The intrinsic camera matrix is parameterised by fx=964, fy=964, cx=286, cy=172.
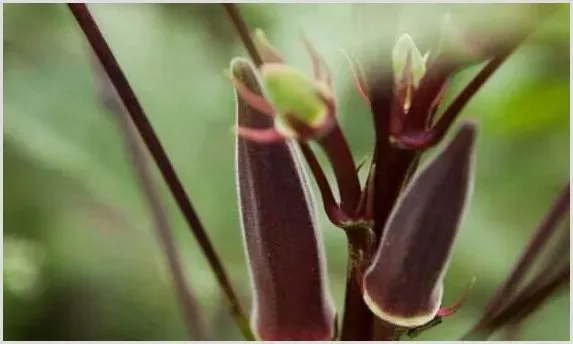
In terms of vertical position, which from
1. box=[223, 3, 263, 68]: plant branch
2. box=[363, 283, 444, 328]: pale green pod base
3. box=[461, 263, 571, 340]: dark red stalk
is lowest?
box=[461, 263, 571, 340]: dark red stalk

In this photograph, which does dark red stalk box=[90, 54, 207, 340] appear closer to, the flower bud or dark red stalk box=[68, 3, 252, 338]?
dark red stalk box=[68, 3, 252, 338]

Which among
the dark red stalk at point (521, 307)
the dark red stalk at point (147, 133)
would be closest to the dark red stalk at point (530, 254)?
the dark red stalk at point (521, 307)

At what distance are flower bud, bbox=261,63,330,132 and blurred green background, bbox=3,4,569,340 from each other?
108mm

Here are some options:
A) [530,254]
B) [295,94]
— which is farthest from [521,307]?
[295,94]

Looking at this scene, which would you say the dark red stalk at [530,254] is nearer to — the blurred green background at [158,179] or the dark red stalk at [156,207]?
the blurred green background at [158,179]

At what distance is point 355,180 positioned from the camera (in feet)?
1.11

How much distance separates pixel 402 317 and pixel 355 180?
5 cm

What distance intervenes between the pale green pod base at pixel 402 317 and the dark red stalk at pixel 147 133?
8 centimetres

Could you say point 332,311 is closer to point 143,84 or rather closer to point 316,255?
point 316,255

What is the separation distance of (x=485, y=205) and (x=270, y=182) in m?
0.13

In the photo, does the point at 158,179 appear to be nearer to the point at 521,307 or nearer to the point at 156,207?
the point at 156,207

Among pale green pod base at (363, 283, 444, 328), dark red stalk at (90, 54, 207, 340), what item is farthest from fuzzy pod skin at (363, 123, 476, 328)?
dark red stalk at (90, 54, 207, 340)

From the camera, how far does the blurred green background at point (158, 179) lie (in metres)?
0.44

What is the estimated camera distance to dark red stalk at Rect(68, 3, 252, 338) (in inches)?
14.5
